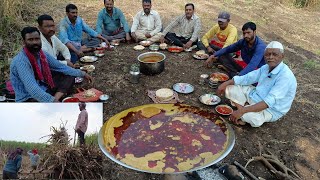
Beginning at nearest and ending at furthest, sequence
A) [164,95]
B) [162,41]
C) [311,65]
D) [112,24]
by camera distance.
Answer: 1. [164,95]
2. [311,65]
3. [162,41]
4. [112,24]

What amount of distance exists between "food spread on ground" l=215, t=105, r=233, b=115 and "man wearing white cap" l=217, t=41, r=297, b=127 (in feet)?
0.44

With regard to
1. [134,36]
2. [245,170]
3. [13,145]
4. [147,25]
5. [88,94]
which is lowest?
[245,170]

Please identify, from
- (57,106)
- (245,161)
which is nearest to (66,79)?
(57,106)

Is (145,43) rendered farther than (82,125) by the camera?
Yes

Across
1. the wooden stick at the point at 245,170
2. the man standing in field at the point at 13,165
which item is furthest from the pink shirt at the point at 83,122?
the wooden stick at the point at 245,170

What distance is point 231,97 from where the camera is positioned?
4.96 m

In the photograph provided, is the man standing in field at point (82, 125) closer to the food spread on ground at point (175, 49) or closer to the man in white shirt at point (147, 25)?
the food spread on ground at point (175, 49)

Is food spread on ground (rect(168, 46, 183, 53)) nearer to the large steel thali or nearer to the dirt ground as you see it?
the dirt ground

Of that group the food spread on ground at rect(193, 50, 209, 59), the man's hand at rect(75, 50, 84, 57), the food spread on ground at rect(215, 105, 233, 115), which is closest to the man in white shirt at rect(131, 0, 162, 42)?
the food spread on ground at rect(193, 50, 209, 59)

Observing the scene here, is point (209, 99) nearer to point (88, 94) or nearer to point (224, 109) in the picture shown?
point (224, 109)

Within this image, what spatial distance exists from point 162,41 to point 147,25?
2.07 ft

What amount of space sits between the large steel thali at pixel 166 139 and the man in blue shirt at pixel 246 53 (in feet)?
7.43

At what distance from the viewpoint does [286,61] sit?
7.01 m

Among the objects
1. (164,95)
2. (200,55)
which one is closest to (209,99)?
(164,95)
